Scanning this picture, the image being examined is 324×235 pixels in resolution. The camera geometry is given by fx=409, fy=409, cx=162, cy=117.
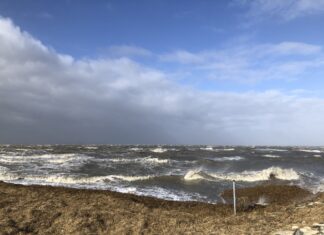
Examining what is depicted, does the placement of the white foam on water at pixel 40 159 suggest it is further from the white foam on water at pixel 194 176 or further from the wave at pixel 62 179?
the white foam on water at pixel 194 176

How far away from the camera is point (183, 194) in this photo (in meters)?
18.1

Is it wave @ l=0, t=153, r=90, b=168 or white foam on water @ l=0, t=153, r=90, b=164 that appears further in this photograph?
white foam on water @ l=0, t=153, r=90, b=164

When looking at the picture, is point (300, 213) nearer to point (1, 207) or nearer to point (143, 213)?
point (143, 213)

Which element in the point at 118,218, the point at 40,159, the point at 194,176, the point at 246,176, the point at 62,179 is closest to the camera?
the point at 118,218

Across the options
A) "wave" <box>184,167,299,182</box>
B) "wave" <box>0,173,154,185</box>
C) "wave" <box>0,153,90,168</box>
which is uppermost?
"wave" <box>0,153,90,168</box>

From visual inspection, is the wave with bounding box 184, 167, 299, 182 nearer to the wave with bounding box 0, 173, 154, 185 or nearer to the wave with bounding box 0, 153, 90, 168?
the wave with bounding box 0, 173, 154, 185

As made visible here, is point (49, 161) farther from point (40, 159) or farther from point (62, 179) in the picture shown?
point (62, 179)

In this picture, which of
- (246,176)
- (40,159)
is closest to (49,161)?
(40,159)

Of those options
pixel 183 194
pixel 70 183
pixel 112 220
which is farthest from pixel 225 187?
pixel 112 220

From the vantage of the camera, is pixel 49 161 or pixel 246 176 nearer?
pixel 246 176

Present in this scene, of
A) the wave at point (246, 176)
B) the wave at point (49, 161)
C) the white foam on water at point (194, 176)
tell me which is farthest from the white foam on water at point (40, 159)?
the white foam on water at point (194, 176)

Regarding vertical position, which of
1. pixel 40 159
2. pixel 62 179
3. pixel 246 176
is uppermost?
pixel 40 159

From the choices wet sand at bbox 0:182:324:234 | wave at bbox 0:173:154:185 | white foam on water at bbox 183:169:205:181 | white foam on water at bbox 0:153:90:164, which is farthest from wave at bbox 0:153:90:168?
wet sand at bbox 0:182:324:234

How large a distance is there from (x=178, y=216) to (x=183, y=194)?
8.12 metres
